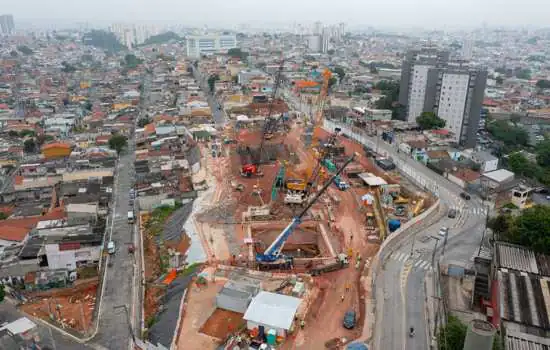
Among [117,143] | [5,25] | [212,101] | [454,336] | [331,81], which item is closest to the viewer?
[454,336]

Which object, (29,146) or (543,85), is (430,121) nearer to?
(29,146)

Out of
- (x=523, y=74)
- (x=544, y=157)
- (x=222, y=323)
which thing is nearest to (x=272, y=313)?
(x=222, y=323)

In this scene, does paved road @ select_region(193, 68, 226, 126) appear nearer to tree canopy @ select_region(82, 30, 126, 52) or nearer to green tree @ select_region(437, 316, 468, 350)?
green tree @ select_region(437, 316, 468, 350)

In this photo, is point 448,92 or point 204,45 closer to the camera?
point 448,92

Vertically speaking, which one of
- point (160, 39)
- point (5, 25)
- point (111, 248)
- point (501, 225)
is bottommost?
point (111, 248)

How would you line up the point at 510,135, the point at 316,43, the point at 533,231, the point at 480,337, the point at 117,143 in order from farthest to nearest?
the point at 316,43 → the point at 510,135 → the point at 117,143 → the point at 533,231 → the point at 480,337

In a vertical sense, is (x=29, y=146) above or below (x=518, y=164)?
below
